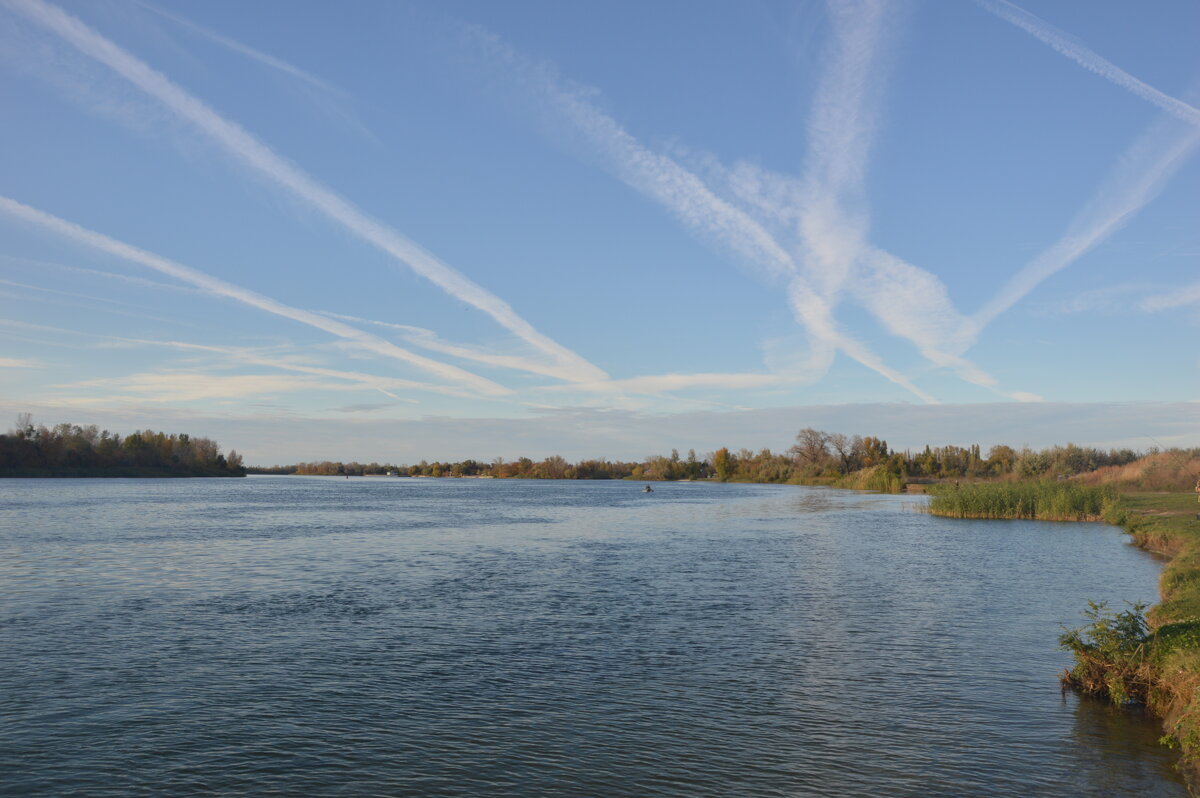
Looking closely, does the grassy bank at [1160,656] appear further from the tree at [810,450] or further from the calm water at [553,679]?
the tree at [810,450]

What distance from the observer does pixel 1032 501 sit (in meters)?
62.3

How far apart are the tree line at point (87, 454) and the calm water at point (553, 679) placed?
150 m

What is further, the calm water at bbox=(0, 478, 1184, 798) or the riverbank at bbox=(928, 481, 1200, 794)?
the riverbank at bbox=(928, 481, 1200, 794)

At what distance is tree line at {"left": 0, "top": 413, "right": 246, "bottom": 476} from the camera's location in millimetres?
159000

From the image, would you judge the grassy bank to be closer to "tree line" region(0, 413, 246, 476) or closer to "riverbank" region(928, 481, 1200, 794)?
"riverbank" region(928, 481, 1200, 794)

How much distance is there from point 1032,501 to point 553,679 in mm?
57338

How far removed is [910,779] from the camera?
12062mm

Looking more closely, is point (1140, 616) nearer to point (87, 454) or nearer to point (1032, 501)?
point (1032, 501)

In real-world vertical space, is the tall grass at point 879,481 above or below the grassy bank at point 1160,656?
above

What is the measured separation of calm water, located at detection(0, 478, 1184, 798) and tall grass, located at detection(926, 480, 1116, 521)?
25868mm

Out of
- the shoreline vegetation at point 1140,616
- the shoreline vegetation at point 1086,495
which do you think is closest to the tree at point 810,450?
the shoreline vegetation at point 1086,495

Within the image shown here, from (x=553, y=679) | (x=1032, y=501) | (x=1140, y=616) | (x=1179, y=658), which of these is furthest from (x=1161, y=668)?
(x=1032, y=501)

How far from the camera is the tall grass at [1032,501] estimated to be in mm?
60906

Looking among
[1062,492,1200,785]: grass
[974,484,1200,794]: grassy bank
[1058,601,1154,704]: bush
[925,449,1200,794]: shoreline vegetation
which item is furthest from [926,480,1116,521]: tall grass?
[1058,601,1154,704]: bush
